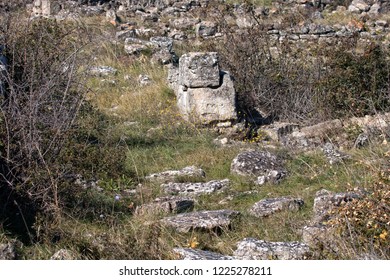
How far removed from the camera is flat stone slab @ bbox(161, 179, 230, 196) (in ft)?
24.1

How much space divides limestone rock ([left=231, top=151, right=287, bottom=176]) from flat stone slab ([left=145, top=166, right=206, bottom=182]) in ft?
1.23

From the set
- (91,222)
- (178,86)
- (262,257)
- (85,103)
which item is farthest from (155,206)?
(178,86)

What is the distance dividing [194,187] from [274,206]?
1.26m

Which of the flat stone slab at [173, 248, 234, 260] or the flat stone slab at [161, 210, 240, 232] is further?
the flat stone slab at [161, 210, 240, 232]

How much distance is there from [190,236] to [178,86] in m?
5.87

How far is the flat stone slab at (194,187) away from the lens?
7345mm

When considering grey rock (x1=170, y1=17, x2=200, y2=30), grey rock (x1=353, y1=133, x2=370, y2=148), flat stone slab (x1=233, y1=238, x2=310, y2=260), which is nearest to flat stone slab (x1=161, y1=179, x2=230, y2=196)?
grey rock (x1=353, y1=133, x2=370, y2=148)

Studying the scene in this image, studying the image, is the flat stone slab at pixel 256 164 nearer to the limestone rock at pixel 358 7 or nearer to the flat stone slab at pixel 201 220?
the flat stone slab at pixel 201 220

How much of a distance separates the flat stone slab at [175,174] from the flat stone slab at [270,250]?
2.65 metres

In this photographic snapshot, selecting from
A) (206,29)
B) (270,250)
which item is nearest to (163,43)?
(206,29)

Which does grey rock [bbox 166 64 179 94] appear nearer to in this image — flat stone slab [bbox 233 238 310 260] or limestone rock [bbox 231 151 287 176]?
limestone rock [bbox 231 151 287 176]

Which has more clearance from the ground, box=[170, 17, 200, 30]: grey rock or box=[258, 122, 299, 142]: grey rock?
box=[258, 122, 299, 142]: grey rock

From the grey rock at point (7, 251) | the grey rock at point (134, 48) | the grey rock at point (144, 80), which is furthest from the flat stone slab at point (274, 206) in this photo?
the grey rock at point (134, 48)

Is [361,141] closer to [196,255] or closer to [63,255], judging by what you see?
[196,255]
